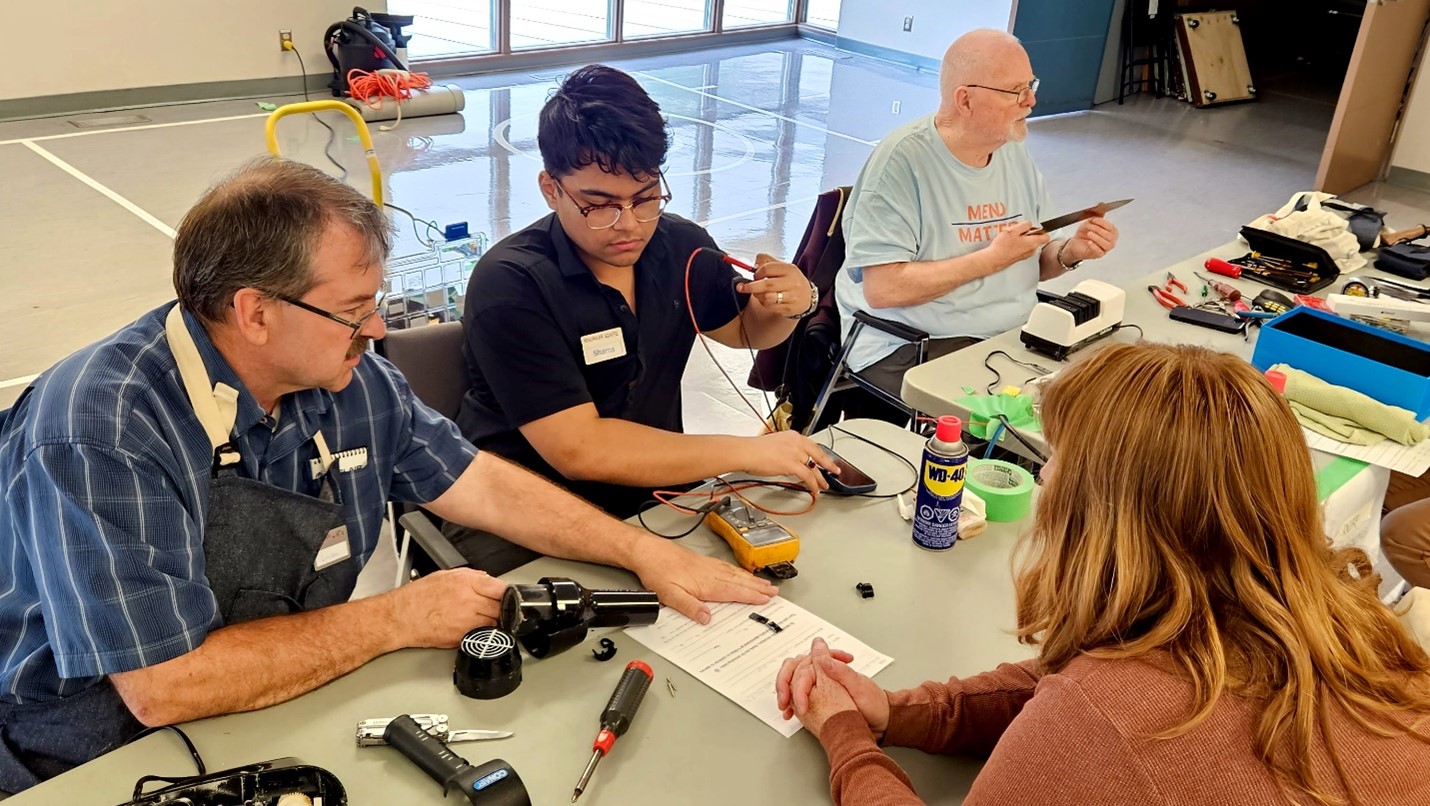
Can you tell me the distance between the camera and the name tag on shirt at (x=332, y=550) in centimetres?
168

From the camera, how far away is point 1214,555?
3.79 feet

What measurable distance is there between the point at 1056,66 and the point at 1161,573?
8359mm

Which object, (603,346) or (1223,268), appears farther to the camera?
(1223,268)

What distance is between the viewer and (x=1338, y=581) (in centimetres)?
119

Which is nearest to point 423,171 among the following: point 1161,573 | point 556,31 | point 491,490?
point 556,31

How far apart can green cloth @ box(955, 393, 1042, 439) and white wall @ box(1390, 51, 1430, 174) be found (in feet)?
21.6

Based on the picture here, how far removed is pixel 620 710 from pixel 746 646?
26cm

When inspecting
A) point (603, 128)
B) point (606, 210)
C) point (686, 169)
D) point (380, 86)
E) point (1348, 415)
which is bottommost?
point (686, 169)

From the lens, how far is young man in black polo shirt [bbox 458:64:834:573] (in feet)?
6.91

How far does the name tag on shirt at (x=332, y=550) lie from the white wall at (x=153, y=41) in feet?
21.0

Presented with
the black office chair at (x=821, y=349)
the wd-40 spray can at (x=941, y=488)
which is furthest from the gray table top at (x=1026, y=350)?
the black office chair at (x=821, y=349)

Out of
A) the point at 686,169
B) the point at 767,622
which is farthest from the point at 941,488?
the point at 686,169

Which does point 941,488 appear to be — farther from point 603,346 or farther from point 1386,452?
point 1386,452

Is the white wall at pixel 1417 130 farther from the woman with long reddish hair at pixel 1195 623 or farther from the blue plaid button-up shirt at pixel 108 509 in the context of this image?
the blue plaid button-up shirt at pixel 108 509
